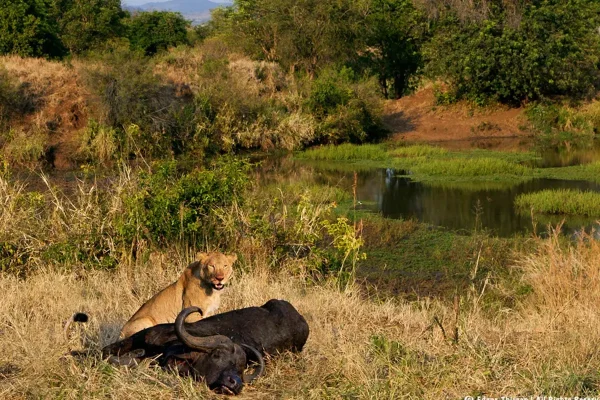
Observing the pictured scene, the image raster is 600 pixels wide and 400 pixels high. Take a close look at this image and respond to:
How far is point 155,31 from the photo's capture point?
3781 centimetres

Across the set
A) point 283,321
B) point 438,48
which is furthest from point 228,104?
point 283,321

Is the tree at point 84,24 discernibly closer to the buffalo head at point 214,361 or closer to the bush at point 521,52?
the bush at point 521,52

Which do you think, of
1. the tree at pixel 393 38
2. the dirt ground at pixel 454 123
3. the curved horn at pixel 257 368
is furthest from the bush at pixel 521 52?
the curved horn at pixel 257 368

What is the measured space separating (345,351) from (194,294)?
4.44 feet

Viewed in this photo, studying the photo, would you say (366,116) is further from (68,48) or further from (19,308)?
(19,308)

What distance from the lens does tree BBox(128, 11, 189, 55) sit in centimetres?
3709

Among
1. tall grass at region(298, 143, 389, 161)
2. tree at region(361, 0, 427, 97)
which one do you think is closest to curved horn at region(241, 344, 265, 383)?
tall grass at region(298, 143, 389, 161)

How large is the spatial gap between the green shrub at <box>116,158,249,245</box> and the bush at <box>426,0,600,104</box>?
23391 mm

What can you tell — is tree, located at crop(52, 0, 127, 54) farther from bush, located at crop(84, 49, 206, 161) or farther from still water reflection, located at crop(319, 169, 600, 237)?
still water reflection, located at crop(319, 169, 600, 237)

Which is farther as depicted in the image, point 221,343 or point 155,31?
point 155,31

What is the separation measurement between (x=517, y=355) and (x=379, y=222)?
9729mm

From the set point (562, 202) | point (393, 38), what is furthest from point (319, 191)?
point (393, 38)

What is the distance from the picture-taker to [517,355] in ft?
17.2

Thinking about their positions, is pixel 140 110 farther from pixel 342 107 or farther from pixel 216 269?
pixel 216 269
